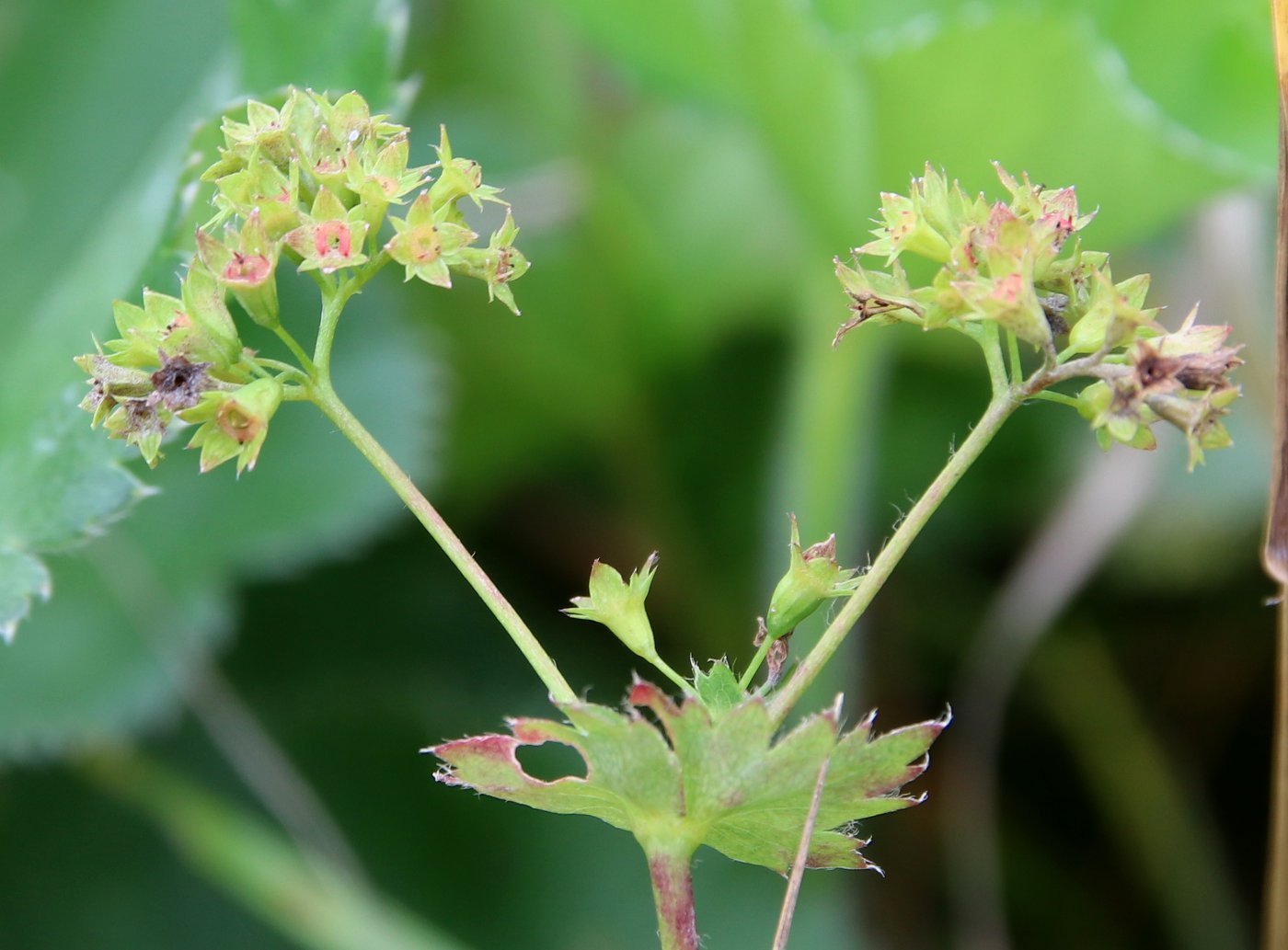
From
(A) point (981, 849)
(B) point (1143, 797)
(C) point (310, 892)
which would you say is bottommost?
(B) point (1143, 797)

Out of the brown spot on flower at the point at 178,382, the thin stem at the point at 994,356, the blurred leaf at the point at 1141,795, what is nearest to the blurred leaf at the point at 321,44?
the brown spot on flower at the point at 178,382

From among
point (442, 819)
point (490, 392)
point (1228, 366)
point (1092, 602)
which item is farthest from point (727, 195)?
point (1228, 366)

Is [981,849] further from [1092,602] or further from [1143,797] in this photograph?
[1092,602]

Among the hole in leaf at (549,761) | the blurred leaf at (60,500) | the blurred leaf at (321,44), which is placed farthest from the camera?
the hole in leaf at (549,761)

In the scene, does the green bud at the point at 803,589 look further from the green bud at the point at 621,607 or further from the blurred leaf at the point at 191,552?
the blurred leaf at the point at 191,552

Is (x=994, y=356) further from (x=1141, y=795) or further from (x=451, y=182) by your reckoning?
(x=1141, y=795)

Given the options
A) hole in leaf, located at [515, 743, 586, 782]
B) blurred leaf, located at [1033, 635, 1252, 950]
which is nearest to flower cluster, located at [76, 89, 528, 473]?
hole in leaf, located at [515, 743, 586, 782]
